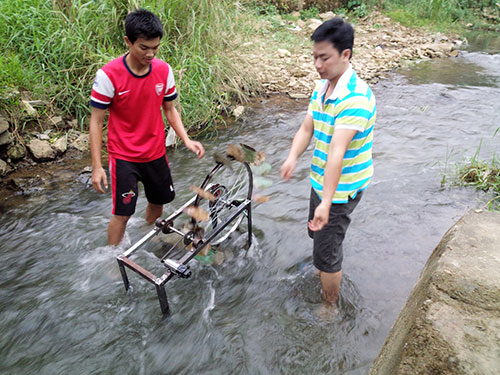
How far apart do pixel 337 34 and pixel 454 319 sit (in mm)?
1527

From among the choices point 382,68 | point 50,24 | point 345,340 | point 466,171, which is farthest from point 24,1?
point 382,68

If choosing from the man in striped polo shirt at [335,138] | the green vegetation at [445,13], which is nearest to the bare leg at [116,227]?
the man in striped polo shirt at [335,138]

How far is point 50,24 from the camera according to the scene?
554 cm

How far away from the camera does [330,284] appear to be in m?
2.68

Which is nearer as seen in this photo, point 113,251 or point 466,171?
point 113,251

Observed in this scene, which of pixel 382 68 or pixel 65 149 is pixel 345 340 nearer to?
pixel 65 149

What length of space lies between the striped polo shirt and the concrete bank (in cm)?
68

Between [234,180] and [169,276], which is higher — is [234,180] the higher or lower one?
the lower one

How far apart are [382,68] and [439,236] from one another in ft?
23.5

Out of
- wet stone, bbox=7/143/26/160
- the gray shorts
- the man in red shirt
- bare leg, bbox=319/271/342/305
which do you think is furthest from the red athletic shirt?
wet stone, bbox=7/143/26/160

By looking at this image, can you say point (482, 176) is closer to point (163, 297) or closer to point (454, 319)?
point (454, 319)

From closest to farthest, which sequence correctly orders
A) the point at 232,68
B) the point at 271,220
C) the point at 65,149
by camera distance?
the point at 271,220 < the point at 65,149 < the point at 232,68

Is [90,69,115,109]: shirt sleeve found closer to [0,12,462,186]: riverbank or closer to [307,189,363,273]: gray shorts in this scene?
[307,189,363,273]: gray shorts

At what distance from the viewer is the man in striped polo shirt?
2.03 metres
